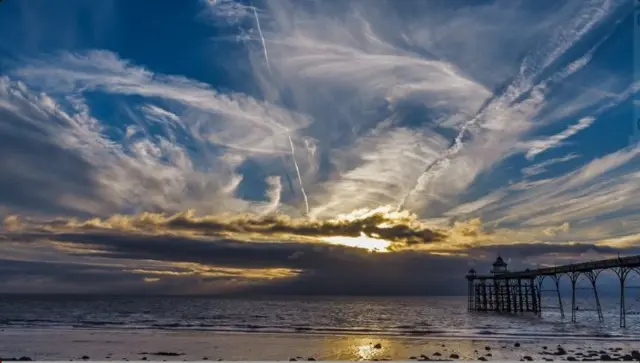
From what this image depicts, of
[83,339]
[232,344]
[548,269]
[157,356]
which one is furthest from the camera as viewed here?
[548,269]

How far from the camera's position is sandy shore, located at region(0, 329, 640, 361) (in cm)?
2475

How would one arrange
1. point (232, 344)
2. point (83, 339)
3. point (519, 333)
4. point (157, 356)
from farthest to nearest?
point (519, 333) < point (83, 339) < point (232, 344) < point (157, 356)

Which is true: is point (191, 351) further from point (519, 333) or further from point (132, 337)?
point (519, 333)

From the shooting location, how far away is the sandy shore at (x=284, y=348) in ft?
81.2

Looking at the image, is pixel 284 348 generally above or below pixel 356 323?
above

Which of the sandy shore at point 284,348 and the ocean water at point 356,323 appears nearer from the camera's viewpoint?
the sandy shore at point 284,348

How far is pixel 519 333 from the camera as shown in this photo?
3862 centimetres

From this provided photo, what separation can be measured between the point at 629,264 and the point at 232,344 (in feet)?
81.7

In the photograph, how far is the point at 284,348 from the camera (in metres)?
28.8

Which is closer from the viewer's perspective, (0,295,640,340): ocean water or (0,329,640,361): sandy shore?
(0,329,640,361): sandy shore

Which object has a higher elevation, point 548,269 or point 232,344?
point 548,269

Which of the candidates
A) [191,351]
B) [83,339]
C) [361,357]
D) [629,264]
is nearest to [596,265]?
[629,264]

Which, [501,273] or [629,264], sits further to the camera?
[501,273]

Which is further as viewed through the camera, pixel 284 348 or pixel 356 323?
pixel 356 323
